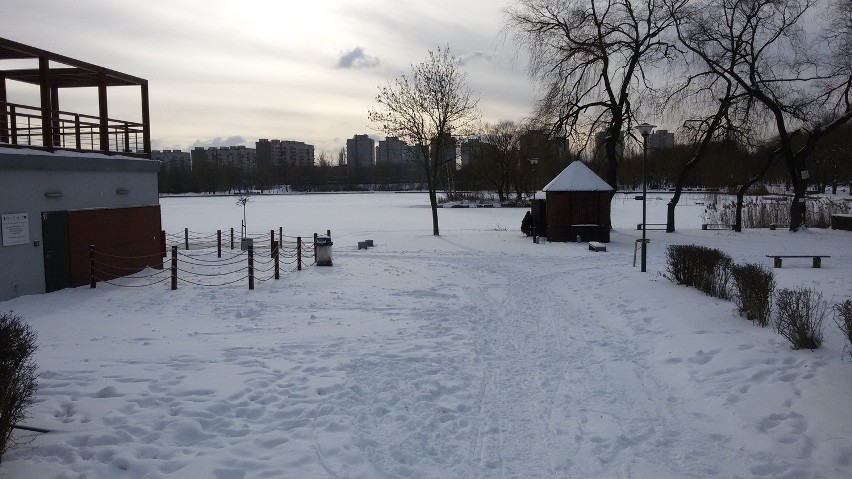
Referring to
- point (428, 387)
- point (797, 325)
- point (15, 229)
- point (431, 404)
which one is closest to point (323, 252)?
point (15, 229)

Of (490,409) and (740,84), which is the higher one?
(740,84)

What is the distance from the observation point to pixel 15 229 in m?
13.4

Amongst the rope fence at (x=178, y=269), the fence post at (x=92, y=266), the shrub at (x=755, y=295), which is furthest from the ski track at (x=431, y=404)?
the fence post at (x=92, y=266)

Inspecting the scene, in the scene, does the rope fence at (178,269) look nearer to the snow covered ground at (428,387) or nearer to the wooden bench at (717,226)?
the snow covered ground at (428,387)

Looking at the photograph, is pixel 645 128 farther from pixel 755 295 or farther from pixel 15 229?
pixel 15 229

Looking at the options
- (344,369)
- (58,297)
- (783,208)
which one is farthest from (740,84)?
(58,297)

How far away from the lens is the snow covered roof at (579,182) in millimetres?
26766

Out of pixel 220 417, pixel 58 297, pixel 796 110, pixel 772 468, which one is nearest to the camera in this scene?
pixel 772 468

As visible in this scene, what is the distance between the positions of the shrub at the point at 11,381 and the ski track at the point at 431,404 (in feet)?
1.64

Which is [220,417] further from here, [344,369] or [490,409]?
[490,409]

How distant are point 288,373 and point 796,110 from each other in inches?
1126

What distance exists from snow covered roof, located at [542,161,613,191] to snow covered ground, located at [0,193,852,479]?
42.0 ft

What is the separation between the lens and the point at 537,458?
18.9 feet

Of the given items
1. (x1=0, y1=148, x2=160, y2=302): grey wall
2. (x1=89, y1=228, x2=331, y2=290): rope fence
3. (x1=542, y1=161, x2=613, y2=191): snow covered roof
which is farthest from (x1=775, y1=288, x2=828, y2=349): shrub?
(x1=542, y1=161, x2=613, y2=191): snow covered roof
